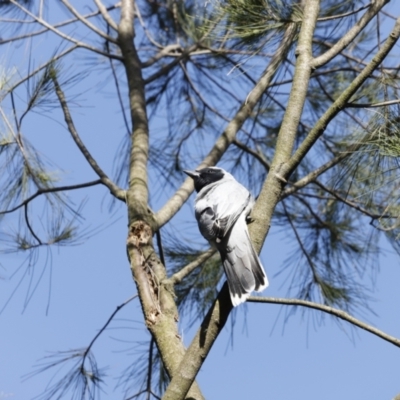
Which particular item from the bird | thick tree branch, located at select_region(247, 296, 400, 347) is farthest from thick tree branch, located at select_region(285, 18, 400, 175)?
thick tree branch, located at select_region(247, 296, 400, 347)

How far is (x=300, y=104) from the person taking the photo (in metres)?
2.03

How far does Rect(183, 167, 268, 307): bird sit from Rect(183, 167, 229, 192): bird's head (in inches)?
7.9

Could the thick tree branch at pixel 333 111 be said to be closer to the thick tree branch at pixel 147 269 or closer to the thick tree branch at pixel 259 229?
the thick tree branch at pixel 259 229

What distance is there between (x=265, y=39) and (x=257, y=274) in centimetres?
90

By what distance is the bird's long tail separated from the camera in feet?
6.55

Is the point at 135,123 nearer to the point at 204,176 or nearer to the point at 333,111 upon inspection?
the point at 204,176

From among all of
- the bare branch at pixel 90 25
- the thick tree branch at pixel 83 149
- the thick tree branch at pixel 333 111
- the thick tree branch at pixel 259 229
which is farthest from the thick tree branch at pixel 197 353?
the bare branch at pixel 90 25

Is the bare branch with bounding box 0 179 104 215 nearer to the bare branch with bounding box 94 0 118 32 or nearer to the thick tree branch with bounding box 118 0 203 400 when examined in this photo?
the thick tree branch with bounding box 118 0 203 400

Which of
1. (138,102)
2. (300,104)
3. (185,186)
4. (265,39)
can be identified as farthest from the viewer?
(138,102)

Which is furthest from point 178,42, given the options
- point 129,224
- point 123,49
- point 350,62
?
point 129,224

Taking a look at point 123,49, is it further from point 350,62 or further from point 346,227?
point 346,227

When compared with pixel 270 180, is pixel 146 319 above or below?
below

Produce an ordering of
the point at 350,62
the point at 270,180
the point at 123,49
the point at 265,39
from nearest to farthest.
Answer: the point at 270,180, the point at 265,39, the point at 123,49, the point at 350,62

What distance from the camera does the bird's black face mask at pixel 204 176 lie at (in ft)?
8.88
